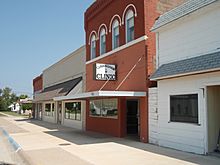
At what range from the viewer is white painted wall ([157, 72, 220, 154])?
10898 millimetres

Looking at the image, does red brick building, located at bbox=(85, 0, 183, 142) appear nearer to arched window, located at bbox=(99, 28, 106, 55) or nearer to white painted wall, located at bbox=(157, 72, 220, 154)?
arched window, located at bbox=(99, 28, 106, 55)

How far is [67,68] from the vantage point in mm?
30484

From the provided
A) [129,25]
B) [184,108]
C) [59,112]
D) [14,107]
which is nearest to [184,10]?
[184,108]

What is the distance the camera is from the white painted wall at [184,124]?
10.9m

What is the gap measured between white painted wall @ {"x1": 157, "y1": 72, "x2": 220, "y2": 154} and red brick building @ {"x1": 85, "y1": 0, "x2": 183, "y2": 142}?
1.36 meters

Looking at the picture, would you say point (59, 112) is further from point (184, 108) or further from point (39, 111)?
point (184, 108)

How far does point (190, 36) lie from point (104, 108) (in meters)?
8.84

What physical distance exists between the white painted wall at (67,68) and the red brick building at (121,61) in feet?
10.2

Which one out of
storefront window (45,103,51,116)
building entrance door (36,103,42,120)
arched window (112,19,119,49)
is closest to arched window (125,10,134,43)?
arched window (112,19,119,49)

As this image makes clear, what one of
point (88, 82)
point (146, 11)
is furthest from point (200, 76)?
point (88, 82)

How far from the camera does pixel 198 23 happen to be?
11781mm

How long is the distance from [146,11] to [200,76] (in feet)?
18.5

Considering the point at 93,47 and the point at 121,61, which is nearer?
the point at 121,61

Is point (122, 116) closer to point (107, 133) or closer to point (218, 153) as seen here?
point (107, 133)
